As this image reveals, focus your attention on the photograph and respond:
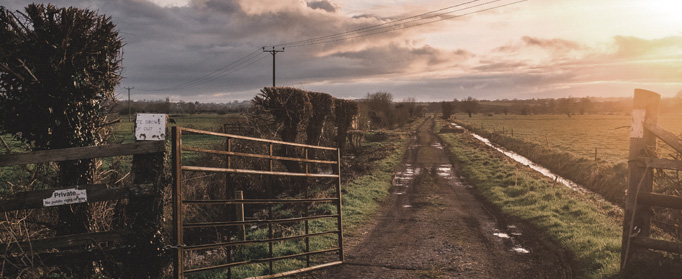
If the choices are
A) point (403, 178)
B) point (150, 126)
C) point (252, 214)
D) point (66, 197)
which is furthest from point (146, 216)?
point (403, 178)

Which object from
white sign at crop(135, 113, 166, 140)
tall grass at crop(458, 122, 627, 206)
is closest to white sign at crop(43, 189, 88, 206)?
white sign at crop(135, 113, 166, 140)

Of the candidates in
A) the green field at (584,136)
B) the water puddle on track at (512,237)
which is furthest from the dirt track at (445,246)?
the green field at (584,136)

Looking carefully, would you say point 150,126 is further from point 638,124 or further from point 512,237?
point 512,237

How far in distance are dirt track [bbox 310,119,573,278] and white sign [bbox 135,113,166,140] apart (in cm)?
417

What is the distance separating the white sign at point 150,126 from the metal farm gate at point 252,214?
20cm

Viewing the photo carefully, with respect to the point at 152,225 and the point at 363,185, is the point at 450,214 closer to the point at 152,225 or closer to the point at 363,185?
the point at 363,185

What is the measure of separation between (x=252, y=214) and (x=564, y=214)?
1114cm

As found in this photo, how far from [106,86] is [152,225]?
3.62 metres

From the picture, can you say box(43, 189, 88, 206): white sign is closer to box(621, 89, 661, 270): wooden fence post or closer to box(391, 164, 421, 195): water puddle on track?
box(621, 89, 661, 270): wooden fence post

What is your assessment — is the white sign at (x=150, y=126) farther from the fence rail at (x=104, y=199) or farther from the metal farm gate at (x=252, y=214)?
the metal farm gate at (x=252, y=214)

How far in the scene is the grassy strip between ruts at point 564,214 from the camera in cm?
823

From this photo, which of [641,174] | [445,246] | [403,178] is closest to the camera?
[641,174]

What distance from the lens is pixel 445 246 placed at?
30.8 ft

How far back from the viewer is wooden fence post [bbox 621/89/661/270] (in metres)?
6.70
